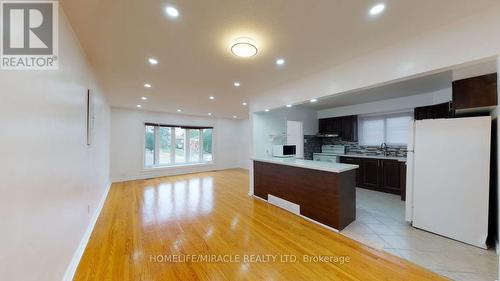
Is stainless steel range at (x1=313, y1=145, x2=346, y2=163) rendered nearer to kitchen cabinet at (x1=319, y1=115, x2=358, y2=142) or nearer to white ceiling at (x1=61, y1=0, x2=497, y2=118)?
kitchen cabinet at (x1=319, y1=115, x2=358, y2=142)

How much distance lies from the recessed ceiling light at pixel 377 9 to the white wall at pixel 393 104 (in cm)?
376

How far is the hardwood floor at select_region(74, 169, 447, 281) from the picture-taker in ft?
6.08

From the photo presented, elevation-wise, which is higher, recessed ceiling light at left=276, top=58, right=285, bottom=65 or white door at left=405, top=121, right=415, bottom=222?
recessed ceiling light at left=276, top=58, right=285, bottom=65

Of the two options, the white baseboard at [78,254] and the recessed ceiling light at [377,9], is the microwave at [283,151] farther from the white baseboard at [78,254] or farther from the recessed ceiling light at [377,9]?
the white baseboard at [78,254]

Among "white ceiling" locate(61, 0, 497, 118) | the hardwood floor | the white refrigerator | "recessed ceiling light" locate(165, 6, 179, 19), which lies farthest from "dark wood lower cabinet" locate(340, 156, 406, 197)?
"recessed ceiling light" locate(165, 6, 179, 19)

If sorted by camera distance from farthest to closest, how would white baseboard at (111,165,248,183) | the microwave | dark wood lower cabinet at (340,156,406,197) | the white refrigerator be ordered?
white baseboard at (111,165,248,183) → the microwave → dark wood lower cabinet at (340,156,406,197) → the white refrigerator

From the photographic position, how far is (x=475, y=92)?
223cm

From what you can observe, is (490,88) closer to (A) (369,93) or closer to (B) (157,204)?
(A) (369,93)

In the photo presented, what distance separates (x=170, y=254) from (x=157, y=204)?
2.00 metres

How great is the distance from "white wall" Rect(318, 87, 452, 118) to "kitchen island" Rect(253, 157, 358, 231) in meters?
2.99

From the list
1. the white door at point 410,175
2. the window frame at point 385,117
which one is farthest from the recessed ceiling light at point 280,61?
the window frame at point 385,117

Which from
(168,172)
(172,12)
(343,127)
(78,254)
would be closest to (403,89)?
(343,127)

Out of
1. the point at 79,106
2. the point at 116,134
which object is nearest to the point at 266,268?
the point at 79,106

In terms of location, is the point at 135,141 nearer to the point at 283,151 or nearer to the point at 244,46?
the point at 283,151
